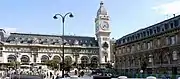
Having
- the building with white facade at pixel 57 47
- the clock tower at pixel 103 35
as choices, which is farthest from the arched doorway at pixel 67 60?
the clock tower at pixel 103 35

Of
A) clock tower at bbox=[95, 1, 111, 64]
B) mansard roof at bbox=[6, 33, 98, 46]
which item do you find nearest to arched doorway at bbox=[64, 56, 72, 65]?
mansard roof at bbox=[6, 33, 98, 46]

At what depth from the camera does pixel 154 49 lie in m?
59.6

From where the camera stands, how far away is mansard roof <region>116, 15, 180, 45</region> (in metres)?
54.7

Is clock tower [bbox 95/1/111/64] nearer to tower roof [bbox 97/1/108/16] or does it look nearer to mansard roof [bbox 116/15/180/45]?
tower roof [bbox 97/1/108/16]

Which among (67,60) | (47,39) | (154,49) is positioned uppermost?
(47,39)

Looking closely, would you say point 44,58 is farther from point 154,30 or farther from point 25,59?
point 154,30

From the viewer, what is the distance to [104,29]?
11194 cm

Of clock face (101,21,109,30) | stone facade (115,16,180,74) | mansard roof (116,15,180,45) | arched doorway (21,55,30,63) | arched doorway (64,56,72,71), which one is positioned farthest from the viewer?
clock face (101,21,109,30)

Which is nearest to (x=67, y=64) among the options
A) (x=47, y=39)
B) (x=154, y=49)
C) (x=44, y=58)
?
(x=44, y=58)

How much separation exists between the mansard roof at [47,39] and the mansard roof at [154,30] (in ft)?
115

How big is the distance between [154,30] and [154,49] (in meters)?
4.65

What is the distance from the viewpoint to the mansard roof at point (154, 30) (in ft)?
180

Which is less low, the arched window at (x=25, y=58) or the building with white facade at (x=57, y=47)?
the building with white facade at (x=57, y=47)

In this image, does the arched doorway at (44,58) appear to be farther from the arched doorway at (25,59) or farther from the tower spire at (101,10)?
the tower spire at (101,10)
